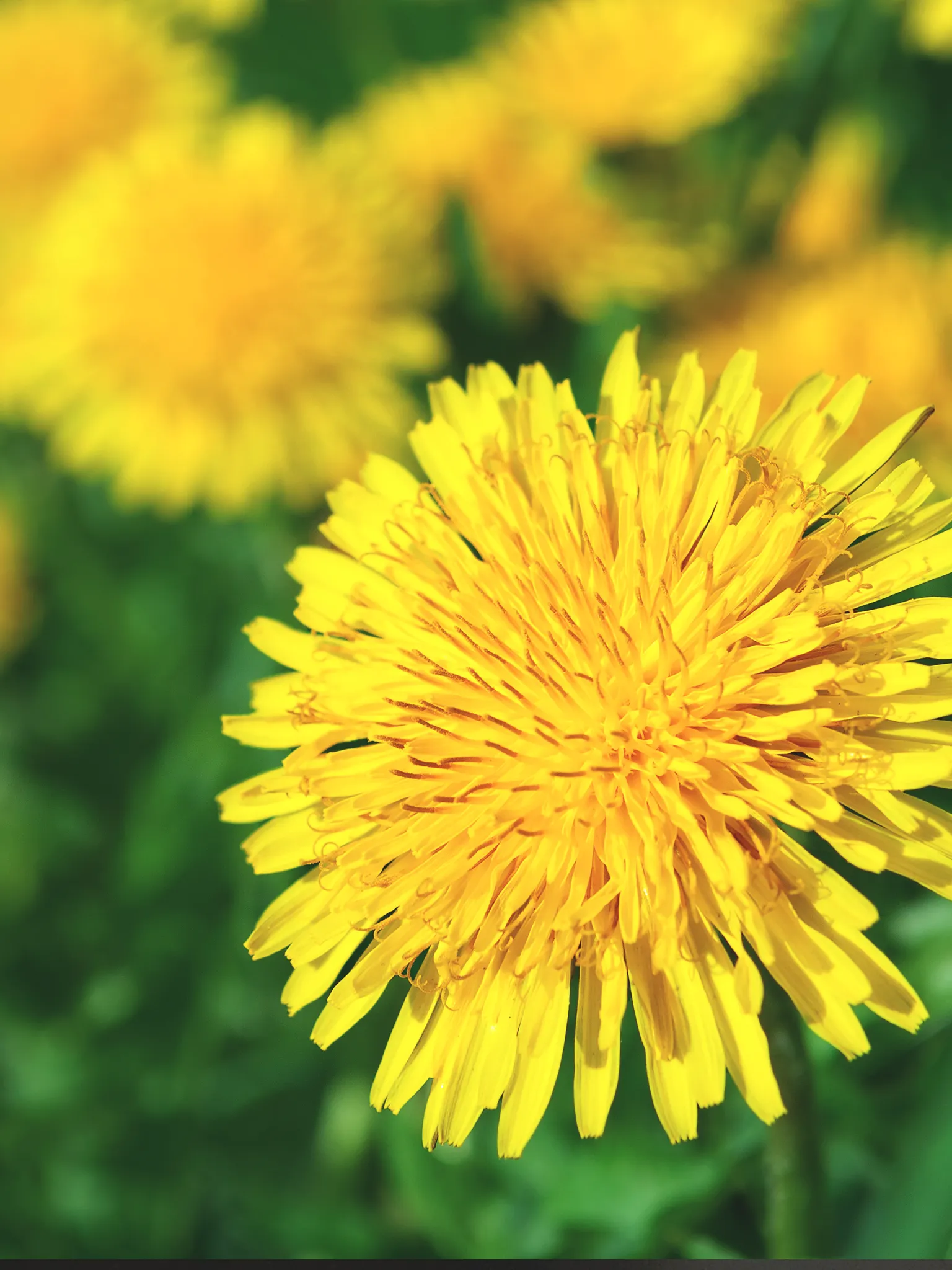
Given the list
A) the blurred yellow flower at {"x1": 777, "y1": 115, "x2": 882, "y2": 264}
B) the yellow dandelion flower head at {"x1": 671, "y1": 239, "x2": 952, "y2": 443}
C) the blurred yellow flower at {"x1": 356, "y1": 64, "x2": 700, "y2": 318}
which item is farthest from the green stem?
the blurred yellow flower at {"x1": 777, "y1": 115, "x2": 882, "y2": 264}

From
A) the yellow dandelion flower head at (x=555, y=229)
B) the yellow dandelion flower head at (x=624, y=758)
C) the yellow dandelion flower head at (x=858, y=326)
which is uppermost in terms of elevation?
the yellow dandelion flower head at (x=555, y=229)

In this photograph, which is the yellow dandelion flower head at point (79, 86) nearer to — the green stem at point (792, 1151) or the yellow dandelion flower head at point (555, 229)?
the yellow dandelion flower head at point (555, 229)

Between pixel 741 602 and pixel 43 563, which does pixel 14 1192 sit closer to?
pixel 43 563

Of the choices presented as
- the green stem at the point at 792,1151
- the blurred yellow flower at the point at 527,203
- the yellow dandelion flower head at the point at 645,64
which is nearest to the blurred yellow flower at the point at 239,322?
the blurred yellow flower at the point at 527,203

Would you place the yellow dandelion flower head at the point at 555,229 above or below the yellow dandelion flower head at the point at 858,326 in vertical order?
above

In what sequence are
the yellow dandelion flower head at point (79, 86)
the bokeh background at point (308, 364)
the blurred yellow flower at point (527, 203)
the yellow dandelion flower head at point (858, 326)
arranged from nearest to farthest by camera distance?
1. the yellow dandelion flower head at point (858, 326)
2. the bokeh background at point (308, 364)
3. the blurred yellow flower at point (527, 203)
4. the yellow dandelion flower head at point (79, 86)

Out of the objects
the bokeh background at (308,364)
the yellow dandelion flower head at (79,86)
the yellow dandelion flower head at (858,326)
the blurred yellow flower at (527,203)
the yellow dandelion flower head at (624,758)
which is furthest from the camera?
the yellow dandelion flower head at (79,86)

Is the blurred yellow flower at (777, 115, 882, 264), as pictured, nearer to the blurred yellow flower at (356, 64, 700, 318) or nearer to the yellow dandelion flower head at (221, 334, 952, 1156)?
the blurred yellow flower at (356, 64, 700, 318)

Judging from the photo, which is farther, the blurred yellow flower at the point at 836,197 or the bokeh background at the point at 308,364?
the blurred yellow flower at the point at 836,197

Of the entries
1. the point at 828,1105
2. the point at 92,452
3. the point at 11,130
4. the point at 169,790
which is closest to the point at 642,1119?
the point at 828,1105
